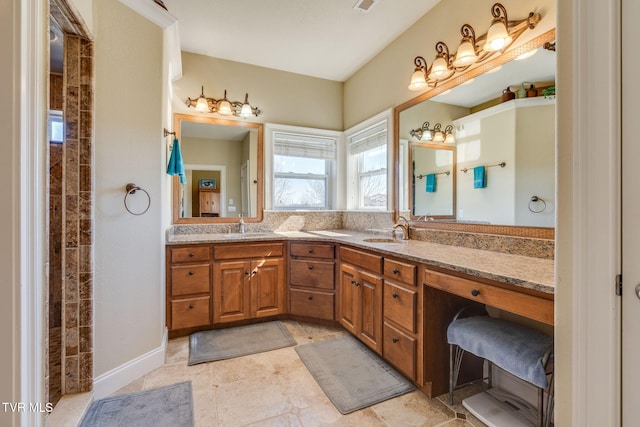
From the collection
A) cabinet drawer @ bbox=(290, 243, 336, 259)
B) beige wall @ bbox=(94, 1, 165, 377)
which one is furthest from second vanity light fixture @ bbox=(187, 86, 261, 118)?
cabinet drawer @ bbox=(290, 243, 336, 259)

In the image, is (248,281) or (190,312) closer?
(190,312)

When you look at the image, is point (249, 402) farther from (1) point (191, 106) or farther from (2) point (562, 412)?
(1) point (191, 106)

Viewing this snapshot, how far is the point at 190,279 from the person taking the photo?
98.6 inches

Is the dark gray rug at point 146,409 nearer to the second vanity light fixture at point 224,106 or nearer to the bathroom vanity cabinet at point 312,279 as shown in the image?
the bathroom vanity cabinet at point 312,279

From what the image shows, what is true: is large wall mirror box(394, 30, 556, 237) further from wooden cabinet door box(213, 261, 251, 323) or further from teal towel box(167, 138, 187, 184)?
teal towel box(167, 138, 187, 184)

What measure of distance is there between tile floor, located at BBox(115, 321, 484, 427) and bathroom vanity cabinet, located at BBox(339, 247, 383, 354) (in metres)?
0.50

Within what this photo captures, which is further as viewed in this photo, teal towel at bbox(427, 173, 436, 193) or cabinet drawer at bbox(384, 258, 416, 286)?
teal towel at bbox(427, 173, 436, 193)

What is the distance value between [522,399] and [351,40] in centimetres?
318

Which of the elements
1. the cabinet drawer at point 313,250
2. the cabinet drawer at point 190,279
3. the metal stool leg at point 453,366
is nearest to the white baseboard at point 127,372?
the cabinet drawer at point 190,279

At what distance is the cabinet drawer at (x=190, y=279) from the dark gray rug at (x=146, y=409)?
0.83 meters

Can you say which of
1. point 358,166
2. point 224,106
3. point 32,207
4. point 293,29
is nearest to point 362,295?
point 358,166

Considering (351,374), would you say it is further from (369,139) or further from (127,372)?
(369,139)

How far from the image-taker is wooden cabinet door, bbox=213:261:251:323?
2.60m

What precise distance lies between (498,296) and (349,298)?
135cm
